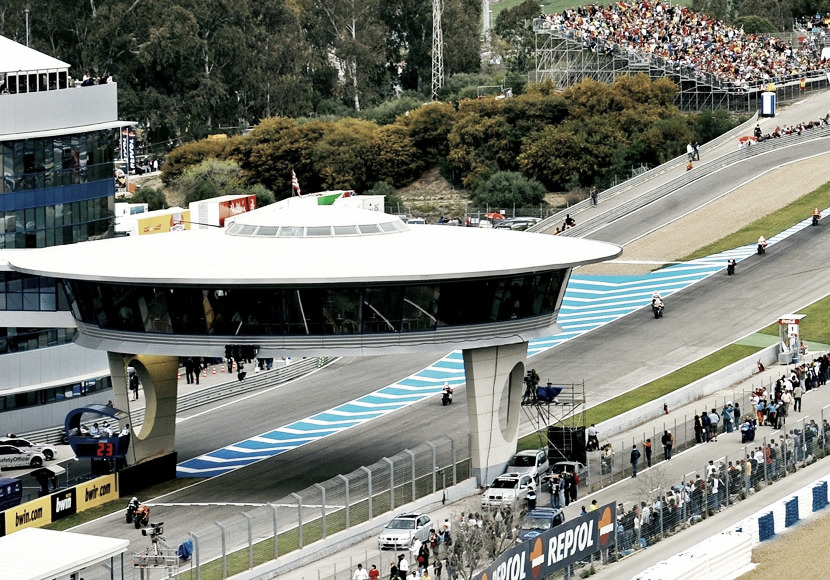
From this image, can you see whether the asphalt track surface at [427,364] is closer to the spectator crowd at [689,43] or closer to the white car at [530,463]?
the white car at [530,463]

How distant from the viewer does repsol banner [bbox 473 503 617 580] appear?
53.2 meters

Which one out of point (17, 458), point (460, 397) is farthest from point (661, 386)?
point (17, 458)

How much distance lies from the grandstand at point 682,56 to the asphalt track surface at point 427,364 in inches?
1233

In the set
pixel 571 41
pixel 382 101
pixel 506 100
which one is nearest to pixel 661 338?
pixel 506 100

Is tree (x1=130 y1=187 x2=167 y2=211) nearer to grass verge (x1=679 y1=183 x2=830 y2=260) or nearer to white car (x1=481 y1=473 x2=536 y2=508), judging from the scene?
grass verge (x1=679 y1=183 x2=830 y2=260)

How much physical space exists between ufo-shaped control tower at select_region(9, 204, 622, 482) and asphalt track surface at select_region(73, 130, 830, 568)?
210 inches

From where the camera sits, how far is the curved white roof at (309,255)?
219 feet

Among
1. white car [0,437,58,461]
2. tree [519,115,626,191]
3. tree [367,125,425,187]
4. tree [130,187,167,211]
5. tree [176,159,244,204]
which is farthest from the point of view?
tree [367,125,425,187]

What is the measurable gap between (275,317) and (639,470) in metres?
14.7

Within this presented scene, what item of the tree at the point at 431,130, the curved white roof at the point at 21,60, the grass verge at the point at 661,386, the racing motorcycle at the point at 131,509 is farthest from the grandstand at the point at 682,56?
the racing motorcycle at the point at 131,509

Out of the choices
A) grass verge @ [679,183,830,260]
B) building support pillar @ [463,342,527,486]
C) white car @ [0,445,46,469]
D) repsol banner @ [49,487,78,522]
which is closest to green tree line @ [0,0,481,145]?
grass verge @ [679,183,830,260]

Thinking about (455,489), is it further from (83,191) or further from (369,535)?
(83,191)

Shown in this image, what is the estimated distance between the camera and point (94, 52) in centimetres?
15950

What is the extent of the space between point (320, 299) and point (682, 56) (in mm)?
86205
